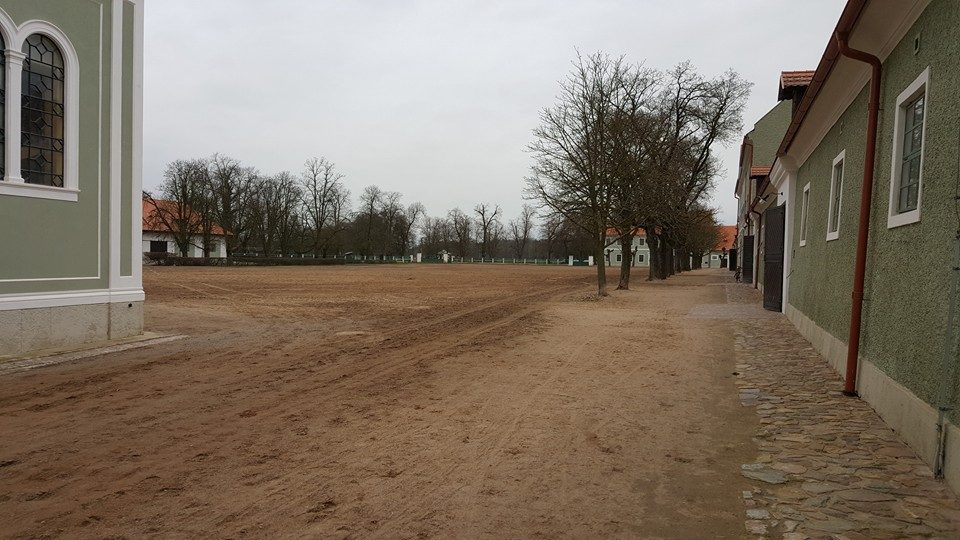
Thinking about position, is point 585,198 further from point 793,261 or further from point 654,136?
point 793,261

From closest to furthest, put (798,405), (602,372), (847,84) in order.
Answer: (798,405) → (847,84) → (602,372)

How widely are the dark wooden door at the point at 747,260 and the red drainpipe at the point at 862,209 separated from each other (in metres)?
25.8

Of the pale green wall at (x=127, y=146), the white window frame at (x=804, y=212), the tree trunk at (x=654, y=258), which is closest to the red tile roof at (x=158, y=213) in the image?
the tree trunk at (x=654, y=258)

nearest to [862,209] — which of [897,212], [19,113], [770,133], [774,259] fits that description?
[897,212]

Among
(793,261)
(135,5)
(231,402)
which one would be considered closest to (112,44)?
(135,5)

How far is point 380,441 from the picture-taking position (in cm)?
505

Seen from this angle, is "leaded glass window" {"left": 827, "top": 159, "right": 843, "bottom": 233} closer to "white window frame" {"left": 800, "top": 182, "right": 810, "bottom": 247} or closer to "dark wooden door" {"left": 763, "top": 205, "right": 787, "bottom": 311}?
"white window frame" {"left": 800, "top": 182, "right": 810, "bottom": 247}

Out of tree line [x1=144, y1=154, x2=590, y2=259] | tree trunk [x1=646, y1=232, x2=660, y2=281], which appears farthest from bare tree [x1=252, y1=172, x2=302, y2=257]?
tree trunk [x1=646, y1=232, x2=660, y2=281]

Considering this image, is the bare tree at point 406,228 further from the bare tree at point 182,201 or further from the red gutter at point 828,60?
the red gutter at point 828,60

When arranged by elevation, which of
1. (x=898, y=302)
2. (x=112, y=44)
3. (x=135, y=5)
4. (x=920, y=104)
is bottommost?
(x=898, y=302)

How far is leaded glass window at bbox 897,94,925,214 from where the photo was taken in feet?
16.9

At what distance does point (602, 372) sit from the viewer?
8055 millimetres

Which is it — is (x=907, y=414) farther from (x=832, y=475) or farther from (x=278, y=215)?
(x=278, y=215)

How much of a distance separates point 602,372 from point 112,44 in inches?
379
